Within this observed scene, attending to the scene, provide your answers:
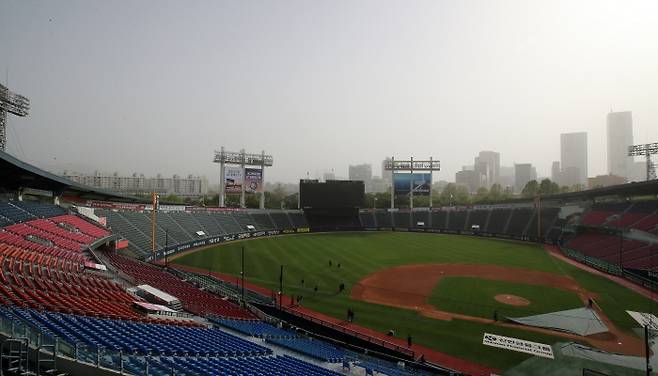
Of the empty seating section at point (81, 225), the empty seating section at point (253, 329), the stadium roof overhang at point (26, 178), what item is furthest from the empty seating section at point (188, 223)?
the empty seating section at point (253, 329)

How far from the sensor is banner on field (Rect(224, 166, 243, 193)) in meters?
69.4

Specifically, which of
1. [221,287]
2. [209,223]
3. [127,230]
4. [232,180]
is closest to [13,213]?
[221,287]

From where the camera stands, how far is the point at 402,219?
83875 millimetres

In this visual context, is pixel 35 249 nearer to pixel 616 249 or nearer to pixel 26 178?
pixel 26 178

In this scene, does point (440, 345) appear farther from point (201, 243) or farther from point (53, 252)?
point (201, 243)

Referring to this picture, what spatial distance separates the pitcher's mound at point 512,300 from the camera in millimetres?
28719

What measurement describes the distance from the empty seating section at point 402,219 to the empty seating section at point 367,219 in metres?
4.87

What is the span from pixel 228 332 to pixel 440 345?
11.9m

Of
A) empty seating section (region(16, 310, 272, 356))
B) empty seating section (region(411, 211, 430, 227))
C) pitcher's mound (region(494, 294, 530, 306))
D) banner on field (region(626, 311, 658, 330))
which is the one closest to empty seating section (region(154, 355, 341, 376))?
empty seating section (region(16, 310, 272, 356))

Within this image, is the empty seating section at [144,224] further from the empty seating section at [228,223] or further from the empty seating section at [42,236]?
the empty seating section at [42,236]

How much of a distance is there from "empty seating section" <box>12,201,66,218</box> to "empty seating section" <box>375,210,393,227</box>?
59.9m

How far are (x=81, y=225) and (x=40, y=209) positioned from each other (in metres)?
3.35

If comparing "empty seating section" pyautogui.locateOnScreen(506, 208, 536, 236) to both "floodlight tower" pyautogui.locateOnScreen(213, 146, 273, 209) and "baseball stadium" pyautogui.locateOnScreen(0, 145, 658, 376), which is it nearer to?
"baseball stadium" pyautogui.locateOnScreen(0, 145, 658, 376)

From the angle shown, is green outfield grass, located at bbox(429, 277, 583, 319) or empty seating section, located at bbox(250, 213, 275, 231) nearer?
green outfield grass, located at bbox(429, 277, 583, 319)
